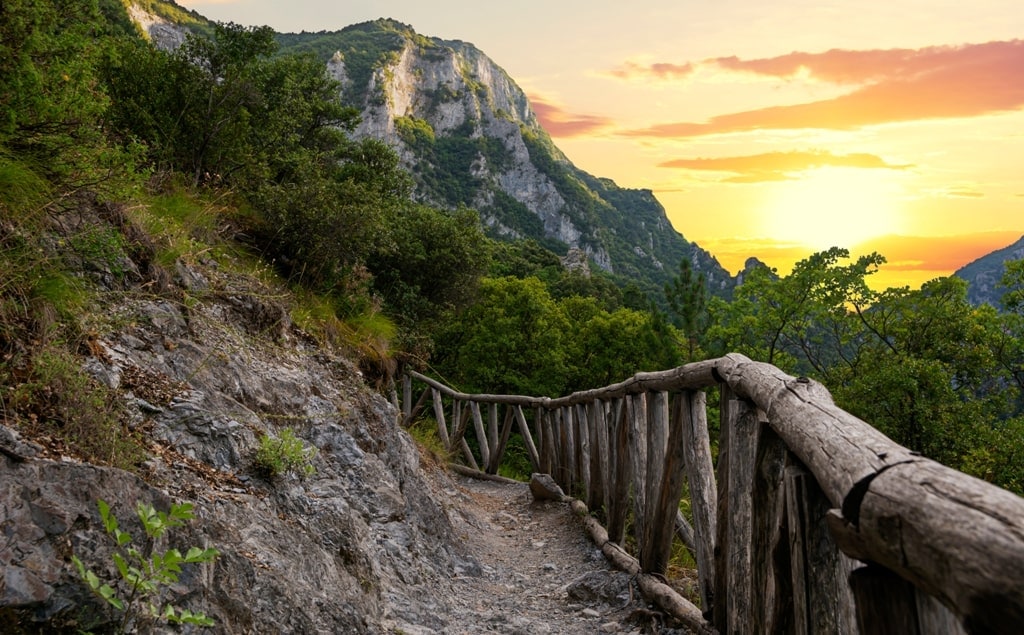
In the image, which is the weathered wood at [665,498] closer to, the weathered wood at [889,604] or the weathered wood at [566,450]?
the weathered wood at [889,604]

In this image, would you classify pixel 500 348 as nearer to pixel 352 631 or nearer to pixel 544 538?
pixel 544 538

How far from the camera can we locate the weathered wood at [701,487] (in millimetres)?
4234

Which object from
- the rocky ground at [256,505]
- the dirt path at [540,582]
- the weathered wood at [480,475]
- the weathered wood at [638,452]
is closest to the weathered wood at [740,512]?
the dirt path at [540,582]

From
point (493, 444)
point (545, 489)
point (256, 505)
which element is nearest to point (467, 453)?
point (493, 444)

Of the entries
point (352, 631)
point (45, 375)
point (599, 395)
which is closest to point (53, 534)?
point (45, 375)

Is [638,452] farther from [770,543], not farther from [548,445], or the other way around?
[548,445]

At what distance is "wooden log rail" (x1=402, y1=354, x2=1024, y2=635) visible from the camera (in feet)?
3.71

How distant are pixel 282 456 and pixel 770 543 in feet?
10.3

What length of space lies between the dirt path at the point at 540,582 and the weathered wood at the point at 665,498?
1.34 ft

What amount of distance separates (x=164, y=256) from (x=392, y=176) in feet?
41.5

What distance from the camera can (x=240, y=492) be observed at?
3.84 metres

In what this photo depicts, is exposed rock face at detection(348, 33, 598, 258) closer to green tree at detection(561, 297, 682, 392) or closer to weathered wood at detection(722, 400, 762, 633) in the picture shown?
green tree at detection(561, 297, 682, 392)

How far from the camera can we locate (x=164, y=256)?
5.14 metres

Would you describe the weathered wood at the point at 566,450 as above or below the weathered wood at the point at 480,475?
above
